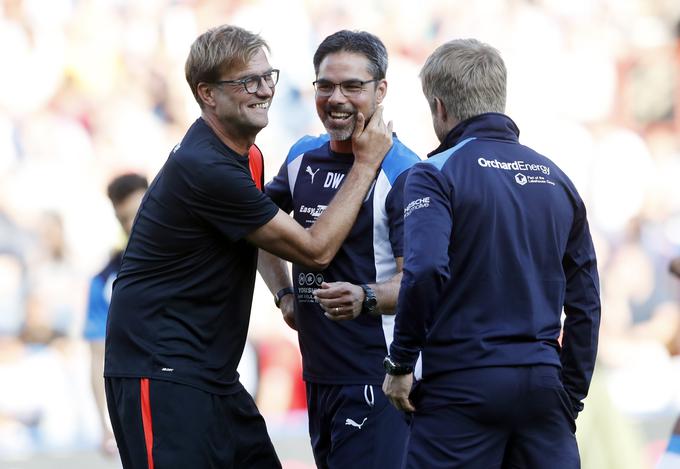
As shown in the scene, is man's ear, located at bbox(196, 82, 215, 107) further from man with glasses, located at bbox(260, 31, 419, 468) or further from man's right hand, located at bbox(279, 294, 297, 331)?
man's right hand, located at bbox(279, 294, 297, 331)

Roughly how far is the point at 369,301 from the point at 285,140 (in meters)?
4.79

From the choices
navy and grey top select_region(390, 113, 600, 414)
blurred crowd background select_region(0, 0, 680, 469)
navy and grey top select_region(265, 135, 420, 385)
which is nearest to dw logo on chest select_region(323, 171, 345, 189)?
navy and grey top select_region(265, 135, 420, 385)

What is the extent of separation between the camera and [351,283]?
385 centimetres

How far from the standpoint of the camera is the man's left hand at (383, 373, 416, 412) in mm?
3354

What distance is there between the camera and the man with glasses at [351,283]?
3848 mm

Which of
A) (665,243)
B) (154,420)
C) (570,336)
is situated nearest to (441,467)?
(570,336)

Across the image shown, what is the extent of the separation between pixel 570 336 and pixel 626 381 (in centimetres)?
585

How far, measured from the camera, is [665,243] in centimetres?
952

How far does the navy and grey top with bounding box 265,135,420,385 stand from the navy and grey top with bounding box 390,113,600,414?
1.58 feet

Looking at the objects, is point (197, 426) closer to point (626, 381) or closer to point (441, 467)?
point (441, 467)

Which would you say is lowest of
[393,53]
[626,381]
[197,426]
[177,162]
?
[626,381]

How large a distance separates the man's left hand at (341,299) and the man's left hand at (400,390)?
0.39 meters

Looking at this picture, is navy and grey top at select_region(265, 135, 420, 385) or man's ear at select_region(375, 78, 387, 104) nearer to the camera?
navy and grey top at select_region(265, 135, 420, 385)

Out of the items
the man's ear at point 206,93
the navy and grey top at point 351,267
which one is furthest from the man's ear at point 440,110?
the man's ear at point 206,93
